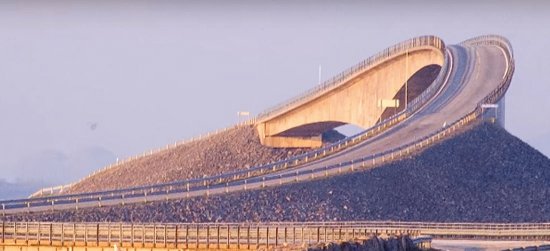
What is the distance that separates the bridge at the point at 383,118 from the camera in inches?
3322

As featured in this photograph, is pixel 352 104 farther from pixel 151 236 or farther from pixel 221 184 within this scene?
pixel 151 236

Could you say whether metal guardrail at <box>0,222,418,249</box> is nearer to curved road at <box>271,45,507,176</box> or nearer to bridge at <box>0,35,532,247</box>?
bridge at <box>0,35,532,247</box>

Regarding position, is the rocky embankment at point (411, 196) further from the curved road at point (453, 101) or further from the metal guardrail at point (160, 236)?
the metal guardrail at point (160, 236)

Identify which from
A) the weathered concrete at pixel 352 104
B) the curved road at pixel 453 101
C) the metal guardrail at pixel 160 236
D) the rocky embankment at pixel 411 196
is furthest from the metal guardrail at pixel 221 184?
the metal guardrail at pixel 160 236

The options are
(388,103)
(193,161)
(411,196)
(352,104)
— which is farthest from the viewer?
(352,104)

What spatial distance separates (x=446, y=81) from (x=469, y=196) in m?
21.6

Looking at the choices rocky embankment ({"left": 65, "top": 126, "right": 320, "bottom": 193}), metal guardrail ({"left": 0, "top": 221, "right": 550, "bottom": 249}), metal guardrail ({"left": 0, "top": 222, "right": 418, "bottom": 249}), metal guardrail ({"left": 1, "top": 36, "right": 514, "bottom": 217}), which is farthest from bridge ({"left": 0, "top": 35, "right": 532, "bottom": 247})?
metal guardrail ({"left": 0, "top": 222, "right": 418, "bottom": 249})

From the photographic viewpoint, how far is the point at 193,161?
11031 centimetres

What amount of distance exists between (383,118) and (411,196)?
2648 cm

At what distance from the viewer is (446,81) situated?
10938 cm

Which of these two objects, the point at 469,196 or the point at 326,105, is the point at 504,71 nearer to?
the point at 326,105

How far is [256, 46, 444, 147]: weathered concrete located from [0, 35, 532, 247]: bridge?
0.06 m

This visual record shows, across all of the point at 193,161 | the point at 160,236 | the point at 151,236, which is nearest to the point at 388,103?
the point at 193,161

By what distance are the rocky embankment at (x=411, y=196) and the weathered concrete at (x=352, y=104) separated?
15164 mm
